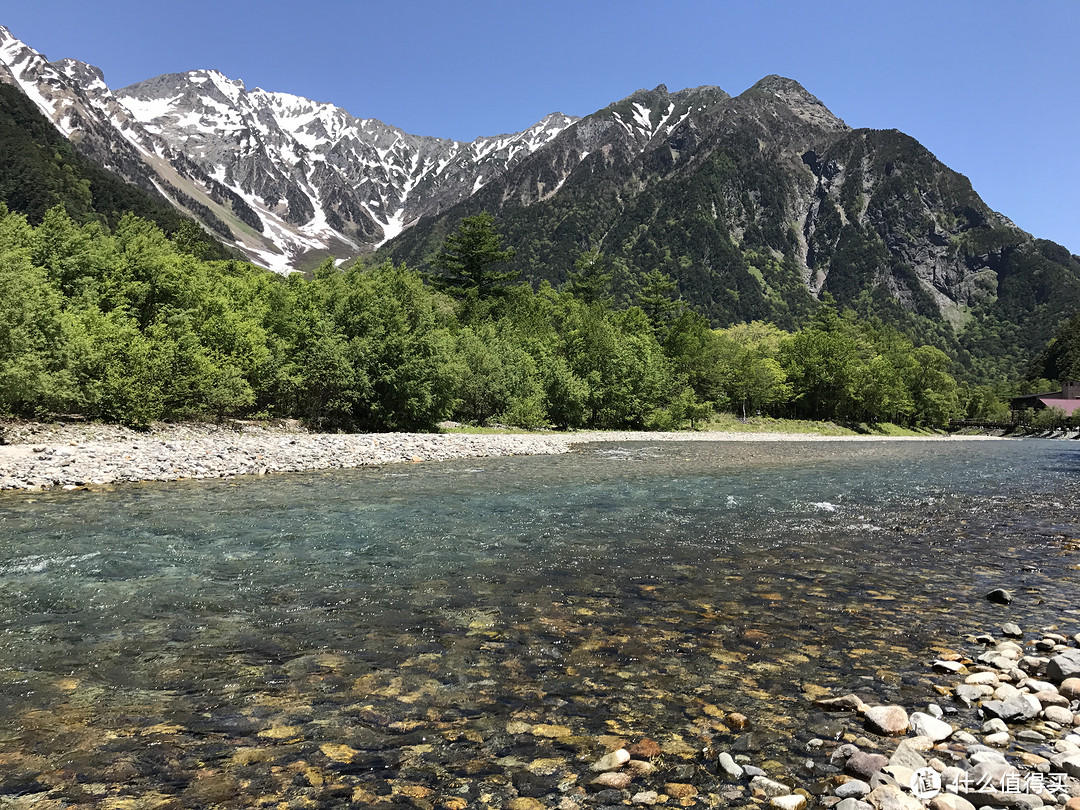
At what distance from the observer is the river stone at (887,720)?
5352 millimetres

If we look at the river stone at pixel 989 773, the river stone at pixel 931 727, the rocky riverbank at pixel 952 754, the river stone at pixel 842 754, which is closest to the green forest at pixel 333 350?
the rocky riverbank at pixel 952 754

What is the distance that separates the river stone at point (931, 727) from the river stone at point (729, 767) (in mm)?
1862

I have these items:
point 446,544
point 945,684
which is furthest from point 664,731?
point 446,544

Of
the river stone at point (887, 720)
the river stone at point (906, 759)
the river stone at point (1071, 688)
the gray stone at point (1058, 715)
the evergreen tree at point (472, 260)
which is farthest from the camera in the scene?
the evergreen tree at point (472, 260)

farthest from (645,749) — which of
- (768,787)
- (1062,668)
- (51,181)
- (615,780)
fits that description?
(51,181)

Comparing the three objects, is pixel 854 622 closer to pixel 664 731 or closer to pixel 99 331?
pixel 664 731

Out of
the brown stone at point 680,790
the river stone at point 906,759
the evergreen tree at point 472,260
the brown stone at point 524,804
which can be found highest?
the evergreen tree at point 472,260

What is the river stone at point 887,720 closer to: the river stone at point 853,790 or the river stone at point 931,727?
the river stone at point 931,727

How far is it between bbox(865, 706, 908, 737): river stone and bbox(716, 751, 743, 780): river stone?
1.54 meters

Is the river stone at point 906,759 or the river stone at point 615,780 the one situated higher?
the river stone at point 906,759

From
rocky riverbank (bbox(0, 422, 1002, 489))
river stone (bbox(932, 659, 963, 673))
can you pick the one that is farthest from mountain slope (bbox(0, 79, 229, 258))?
river stone (bbox(932, 659, 963, 673))

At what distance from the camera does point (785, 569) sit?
1143cm

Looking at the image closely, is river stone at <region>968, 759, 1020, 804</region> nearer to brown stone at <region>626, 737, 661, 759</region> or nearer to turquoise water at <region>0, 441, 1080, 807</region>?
turquoise water at <region>0, 441, 1080, 807</region>

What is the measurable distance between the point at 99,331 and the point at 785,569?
128 feet
